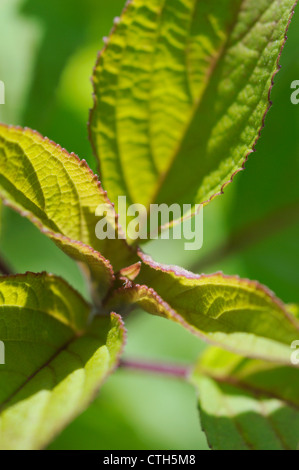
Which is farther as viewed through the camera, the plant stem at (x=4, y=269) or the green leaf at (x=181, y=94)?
the plant stem at (x=4, y=269)

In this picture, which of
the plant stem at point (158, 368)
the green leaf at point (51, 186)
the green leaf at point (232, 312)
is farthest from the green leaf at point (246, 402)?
the green leaf at point (51, 186)

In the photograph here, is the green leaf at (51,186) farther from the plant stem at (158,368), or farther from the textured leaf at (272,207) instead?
the textured leaf at (272,207)

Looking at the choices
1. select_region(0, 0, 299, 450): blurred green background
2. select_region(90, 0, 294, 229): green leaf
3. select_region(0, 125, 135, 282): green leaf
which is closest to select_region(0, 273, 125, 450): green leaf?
select_region(0, 125, 135, 282): green leaf

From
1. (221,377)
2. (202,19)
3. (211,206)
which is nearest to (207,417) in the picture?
(221,377)

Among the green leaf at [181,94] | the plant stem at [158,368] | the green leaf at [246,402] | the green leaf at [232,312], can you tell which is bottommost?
the green leaf at [246,402]

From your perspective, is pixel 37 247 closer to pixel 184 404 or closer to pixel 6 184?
pixel 184 404

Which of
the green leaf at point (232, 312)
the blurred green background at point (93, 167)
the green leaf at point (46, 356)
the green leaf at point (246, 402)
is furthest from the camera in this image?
the blurred green background at point (93, 167)

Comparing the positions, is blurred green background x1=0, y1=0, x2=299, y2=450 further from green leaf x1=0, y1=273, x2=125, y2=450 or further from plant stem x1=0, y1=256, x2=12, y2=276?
green leaf x1=0, y1=273, x2=125, y2=450
